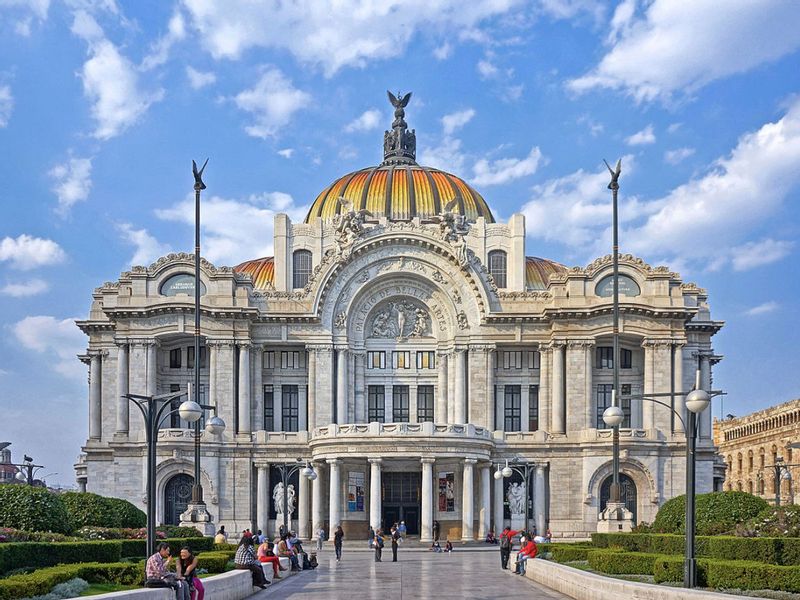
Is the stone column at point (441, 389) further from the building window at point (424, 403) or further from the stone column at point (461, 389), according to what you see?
the stone column at point (461, 389)

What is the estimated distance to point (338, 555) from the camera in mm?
59281

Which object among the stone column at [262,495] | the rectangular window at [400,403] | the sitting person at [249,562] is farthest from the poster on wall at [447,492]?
the sitting person at [249,562]

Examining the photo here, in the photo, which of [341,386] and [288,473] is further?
[341,386]

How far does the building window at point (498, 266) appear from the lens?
9019 cm

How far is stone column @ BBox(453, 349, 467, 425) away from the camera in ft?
269

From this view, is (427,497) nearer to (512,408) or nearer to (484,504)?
(484,504)

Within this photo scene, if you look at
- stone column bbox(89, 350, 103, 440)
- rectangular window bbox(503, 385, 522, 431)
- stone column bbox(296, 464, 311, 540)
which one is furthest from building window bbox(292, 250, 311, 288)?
rectangular window bbox(503, 385, 522, 431)

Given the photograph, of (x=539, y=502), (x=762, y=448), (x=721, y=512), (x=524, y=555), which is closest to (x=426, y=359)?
(x=539, y=502)

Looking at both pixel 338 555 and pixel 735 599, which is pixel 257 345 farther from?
pixel 735 599

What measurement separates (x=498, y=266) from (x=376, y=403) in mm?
14627

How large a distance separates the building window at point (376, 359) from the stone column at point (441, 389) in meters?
4.03

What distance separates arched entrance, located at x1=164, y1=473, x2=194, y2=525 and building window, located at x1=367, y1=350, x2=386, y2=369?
15264 mm

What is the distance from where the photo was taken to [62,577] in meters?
28.6

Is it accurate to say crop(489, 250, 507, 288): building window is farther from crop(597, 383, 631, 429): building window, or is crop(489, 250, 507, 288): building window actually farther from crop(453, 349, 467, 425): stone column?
crop(597, 383, 631, 429): building window
